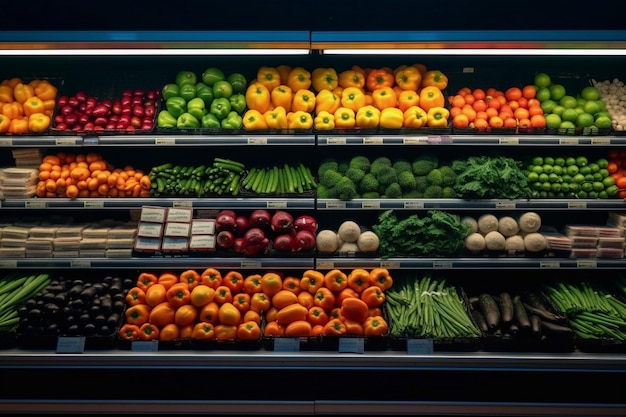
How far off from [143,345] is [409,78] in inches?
120

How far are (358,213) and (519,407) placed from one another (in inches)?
78.4

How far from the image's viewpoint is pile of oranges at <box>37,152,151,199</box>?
349 centimetres

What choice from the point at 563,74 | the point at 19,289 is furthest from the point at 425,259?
the point at 19,289

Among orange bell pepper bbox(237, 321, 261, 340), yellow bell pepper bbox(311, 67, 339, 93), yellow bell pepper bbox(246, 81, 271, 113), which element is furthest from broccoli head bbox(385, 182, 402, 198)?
orange bell pepper bbox(237, 321, 261, 340)

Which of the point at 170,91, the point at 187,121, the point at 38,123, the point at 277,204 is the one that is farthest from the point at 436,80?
the point at 38,123

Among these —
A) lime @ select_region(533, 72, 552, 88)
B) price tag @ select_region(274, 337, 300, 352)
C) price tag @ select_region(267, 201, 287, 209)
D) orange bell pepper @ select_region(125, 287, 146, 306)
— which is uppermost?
lime @ select_region(533, 72, 552, 88)

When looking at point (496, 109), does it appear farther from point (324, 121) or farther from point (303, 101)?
point (303, 101)

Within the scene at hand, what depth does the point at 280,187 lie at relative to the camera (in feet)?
11.7

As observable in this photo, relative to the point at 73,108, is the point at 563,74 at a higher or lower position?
higher

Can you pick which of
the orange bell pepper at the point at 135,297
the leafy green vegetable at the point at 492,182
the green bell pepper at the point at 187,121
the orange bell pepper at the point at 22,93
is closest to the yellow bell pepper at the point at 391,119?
the leafy green vegetable at the point at 492,182

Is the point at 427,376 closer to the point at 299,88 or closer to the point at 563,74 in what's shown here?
the point at 299,88

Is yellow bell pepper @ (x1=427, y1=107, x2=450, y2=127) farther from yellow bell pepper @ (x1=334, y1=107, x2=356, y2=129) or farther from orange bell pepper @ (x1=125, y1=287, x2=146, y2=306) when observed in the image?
orange bell pepper @ (x1=125, y1=287, x2=146, y2=306)
